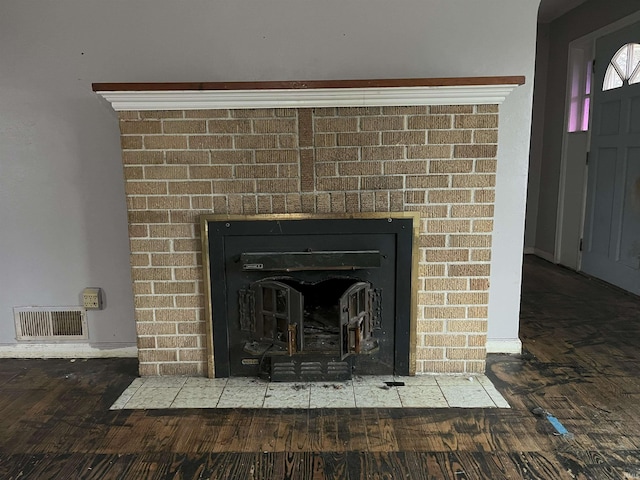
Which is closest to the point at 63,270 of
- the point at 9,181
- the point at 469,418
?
the point at 9,181

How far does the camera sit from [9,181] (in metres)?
2.59

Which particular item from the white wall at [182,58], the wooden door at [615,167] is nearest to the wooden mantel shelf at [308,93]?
the white wall at [182,58]

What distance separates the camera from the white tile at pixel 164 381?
7.85ft

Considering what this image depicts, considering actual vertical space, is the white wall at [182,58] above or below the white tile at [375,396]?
above

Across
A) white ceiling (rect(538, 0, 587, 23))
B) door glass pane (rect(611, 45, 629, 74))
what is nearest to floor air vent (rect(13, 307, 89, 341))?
door glass pane (rect(611, 45, 629, 74))

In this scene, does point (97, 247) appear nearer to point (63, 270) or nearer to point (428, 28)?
point (63, 270)

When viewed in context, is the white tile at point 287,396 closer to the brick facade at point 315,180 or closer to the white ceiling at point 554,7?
the brick facade at point 315,180

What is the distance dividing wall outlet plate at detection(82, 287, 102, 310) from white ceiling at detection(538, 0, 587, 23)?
449 centimetres

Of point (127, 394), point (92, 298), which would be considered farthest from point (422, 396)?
point (92, 298)

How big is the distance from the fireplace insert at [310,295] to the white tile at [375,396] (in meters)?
0.13

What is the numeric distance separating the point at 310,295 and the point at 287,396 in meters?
0.51

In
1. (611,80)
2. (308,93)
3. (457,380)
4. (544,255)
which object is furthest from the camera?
→ (544,255)

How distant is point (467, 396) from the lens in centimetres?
225

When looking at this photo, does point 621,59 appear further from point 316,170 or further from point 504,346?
point 316,170
